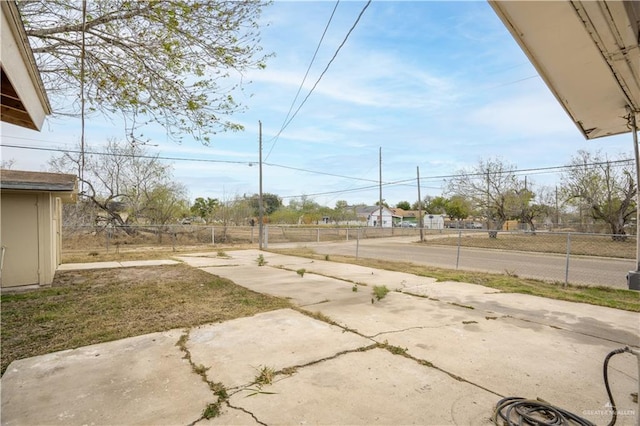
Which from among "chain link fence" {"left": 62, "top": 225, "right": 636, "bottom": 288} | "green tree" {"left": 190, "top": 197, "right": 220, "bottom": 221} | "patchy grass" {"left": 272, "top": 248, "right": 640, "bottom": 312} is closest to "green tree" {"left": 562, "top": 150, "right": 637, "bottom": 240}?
"chain link fence" {"left": 62, "top": 225, "right": 636, "bottom": 288}

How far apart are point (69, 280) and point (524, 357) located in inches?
348

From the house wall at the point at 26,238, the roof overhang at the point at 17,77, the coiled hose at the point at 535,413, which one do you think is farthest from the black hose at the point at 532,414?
the house wall at the point at 26,238

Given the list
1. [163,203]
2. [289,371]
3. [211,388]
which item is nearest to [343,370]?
[289,371]

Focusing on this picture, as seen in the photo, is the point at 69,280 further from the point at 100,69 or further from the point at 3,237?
the point at 100,69

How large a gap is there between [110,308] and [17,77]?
407 centimetres

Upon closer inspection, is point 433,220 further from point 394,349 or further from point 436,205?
point 394,349

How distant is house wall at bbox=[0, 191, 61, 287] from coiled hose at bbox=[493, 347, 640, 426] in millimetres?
8297

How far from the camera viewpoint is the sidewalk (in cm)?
227

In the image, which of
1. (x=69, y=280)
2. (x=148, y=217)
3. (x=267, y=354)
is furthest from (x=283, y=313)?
(x=148, y=217)

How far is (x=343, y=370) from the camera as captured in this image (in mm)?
2889

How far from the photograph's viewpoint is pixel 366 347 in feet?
11.2

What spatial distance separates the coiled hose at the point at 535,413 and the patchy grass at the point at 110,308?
3335mm

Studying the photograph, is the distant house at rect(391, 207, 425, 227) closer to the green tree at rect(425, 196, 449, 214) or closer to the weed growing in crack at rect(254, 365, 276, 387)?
the green tree at rect(425, 196, 449, 214)

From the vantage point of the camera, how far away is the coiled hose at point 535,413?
6.93ft
